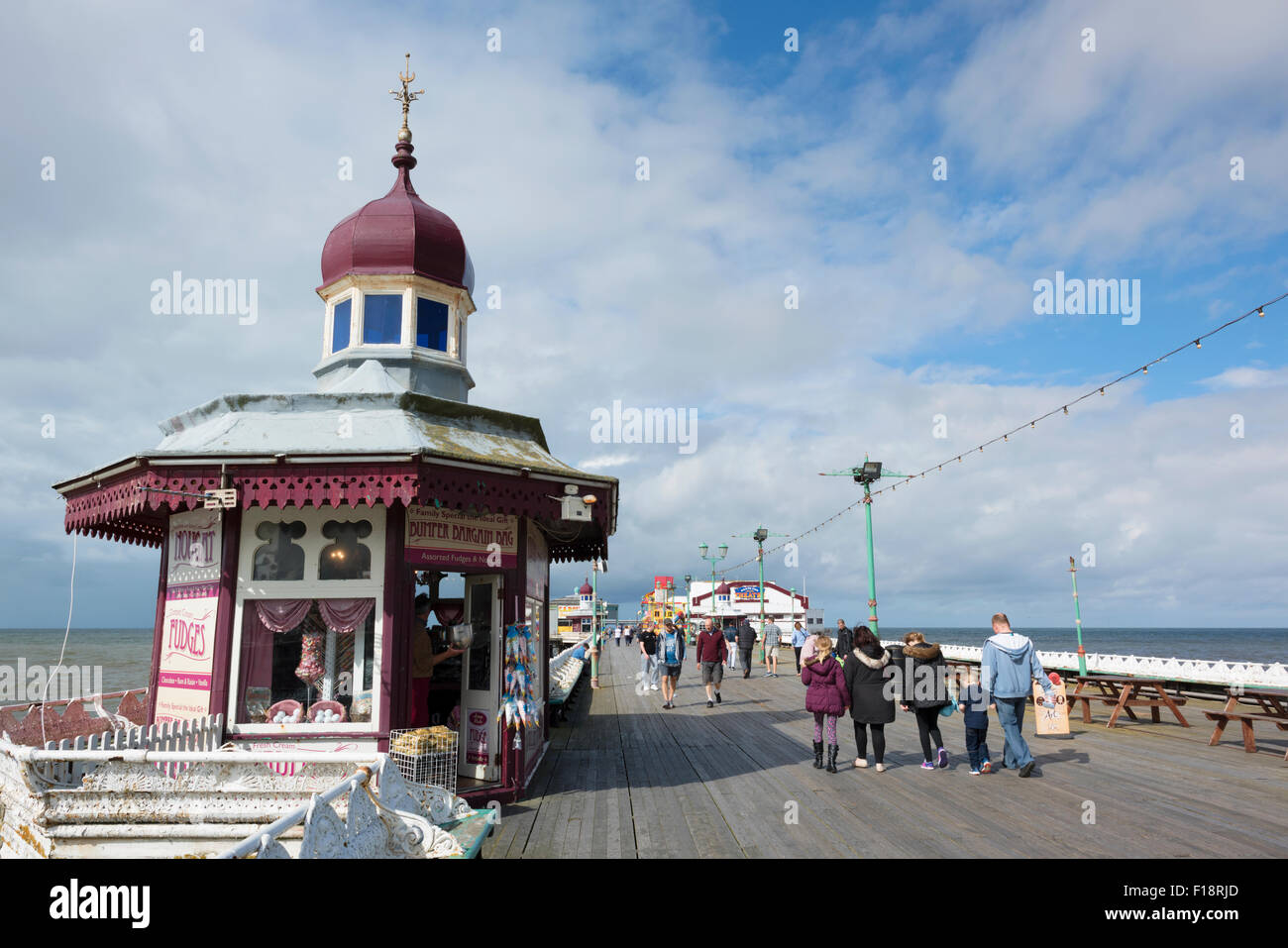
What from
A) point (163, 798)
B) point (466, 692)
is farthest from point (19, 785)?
point (466, 692)

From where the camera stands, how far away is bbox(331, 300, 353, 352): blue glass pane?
10680mm

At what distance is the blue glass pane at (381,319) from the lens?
34.6 feet

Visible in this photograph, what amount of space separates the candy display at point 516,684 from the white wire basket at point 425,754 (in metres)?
0.80

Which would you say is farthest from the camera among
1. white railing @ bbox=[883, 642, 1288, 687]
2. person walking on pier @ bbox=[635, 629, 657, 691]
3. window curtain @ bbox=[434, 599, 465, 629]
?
white railing @ bbox=[883, 642, 1288, 687]

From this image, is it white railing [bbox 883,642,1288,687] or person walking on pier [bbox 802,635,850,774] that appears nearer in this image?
person walking on pier [bbox 802,635,850,774]

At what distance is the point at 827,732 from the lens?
398 inches

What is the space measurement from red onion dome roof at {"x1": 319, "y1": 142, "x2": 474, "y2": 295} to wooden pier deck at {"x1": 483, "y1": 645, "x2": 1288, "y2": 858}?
7.24 m

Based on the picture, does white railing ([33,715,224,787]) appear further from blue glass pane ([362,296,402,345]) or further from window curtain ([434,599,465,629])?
blue glass pane ([362,296,402,345])

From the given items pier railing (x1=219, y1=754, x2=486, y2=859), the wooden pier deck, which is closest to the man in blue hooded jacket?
the wooden pier deck

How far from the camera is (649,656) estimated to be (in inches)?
848

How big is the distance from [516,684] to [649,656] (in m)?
13.3

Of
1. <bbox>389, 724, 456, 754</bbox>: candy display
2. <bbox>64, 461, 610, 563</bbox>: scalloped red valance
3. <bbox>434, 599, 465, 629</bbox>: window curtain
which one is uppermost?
<bbox>64, 461, 610, 563</bbox>: scalloped red valance

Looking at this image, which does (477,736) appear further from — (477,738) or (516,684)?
(516,684)

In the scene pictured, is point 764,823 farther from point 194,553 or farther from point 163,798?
point 194,553
